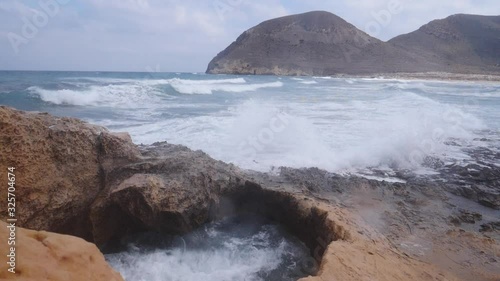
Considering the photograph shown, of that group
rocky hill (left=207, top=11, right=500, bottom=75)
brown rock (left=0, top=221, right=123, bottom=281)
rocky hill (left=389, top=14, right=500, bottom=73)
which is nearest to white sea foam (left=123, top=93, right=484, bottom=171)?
brown rock (left=0, top=221, right=123, bottom=281)

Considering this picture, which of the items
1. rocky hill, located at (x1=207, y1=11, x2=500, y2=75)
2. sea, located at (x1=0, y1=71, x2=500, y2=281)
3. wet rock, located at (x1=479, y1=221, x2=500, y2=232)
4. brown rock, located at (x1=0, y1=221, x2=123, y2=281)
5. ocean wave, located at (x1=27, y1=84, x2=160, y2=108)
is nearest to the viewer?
brown rock, located at (x1=0, y1=221, x2=123, y2=281)

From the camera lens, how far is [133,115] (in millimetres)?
10742

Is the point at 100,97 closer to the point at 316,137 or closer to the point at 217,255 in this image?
the point at 316,137

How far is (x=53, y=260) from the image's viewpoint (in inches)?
71.1

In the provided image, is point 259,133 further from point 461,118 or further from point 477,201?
point 461,118

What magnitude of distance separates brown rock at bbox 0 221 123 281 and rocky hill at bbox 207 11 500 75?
66.6 meters

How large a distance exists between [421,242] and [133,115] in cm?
925

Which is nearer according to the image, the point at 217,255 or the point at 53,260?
the point at 53,260

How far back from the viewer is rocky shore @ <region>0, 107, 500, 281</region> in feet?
10.2

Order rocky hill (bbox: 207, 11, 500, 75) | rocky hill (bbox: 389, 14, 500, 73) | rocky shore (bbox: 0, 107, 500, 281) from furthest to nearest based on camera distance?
rocky hill (bbox: 389, 14, 500, 73) → rocky hill (bbox: 207, 11, 500, 75) → rocky shore (bbox: 0, 107, 500, 281)

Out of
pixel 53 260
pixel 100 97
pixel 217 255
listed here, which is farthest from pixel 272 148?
pixel 100 97

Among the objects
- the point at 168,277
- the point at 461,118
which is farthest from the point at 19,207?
the point at 461,118

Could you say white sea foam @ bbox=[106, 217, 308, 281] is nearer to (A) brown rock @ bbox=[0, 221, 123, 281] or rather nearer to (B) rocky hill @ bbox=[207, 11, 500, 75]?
(A) brown rock @ bbox=[0, 221, 123, 281]

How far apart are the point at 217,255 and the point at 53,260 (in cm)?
191
